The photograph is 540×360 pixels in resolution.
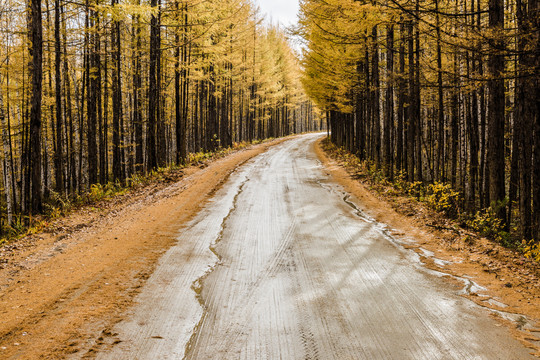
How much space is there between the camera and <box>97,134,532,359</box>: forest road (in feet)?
10.8

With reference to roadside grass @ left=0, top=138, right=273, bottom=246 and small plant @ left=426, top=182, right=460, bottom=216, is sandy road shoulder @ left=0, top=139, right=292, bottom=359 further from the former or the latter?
small plant @ left=426, top=182, right=460, bottom=216

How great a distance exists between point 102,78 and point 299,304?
24.8 m

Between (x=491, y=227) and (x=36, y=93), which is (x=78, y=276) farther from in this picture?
(x=491, y=227)

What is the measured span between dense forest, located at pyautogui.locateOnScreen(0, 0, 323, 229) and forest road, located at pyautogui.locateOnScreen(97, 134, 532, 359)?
7.96 metres

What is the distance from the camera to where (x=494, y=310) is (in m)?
4.12

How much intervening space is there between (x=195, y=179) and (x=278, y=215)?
6202 millimetres

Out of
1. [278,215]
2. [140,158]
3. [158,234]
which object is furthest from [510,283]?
[140,158]

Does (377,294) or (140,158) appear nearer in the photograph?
(377,294)

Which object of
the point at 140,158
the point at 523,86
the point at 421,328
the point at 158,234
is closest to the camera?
the point at 421,328

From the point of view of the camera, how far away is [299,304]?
4.20 metres

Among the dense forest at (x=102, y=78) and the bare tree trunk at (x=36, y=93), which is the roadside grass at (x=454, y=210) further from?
the bare tree trunk at (x=36, y=93)

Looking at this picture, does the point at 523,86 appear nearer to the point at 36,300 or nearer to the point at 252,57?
the point at 36,300

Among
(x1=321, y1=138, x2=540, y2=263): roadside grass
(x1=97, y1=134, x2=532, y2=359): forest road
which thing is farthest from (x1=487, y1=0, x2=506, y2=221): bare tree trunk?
(x1=97, y1=134, x2=532, y2=359): forest road

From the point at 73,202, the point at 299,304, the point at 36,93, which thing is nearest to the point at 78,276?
the point at 299,304
